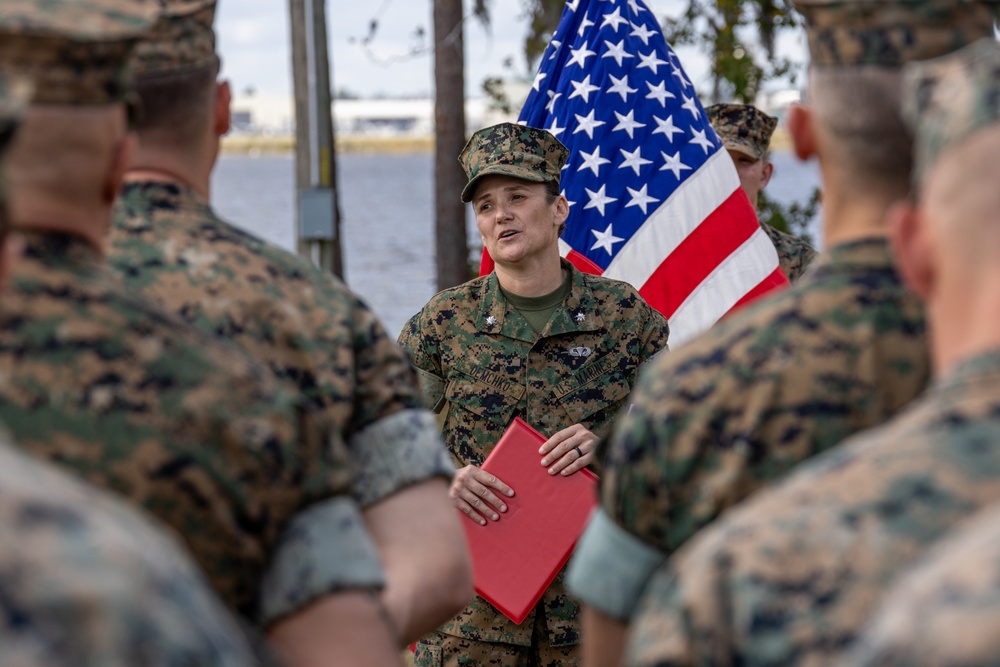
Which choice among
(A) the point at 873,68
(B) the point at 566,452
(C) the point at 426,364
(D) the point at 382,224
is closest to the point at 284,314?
(A) the point at 873,68

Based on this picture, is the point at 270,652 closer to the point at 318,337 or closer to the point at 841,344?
the point at 318,337

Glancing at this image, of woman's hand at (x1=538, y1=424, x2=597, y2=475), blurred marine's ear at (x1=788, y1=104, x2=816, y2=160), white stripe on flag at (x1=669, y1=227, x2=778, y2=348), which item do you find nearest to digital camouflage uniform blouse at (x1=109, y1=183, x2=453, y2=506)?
blurred marine's ear at (x1=788, y1=104, x2=816, y2=160)

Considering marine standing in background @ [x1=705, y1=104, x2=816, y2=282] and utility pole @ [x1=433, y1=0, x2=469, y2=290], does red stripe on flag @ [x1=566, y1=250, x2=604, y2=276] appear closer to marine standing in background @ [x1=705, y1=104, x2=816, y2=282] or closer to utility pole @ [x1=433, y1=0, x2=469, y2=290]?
marine standing in background @ [x1=705, y1=104, x2=816, y2=282]

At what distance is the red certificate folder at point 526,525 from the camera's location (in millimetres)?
4758

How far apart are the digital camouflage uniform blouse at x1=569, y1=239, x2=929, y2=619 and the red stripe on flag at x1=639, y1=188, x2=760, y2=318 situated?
166 inches

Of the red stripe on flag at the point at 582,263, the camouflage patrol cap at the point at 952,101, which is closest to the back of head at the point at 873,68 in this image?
the camouflage patrol cap at the point at 952,101

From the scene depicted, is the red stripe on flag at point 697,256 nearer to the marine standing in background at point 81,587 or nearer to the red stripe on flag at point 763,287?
the red stripe on flag at point 763,287

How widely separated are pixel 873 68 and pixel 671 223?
435cm

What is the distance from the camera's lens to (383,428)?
106 inches

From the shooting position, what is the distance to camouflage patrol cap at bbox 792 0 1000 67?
2.48 meters

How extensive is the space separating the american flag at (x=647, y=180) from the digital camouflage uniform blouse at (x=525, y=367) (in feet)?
3.60

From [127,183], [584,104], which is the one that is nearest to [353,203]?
[584,104]

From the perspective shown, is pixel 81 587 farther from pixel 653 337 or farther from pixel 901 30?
pixel 653 337

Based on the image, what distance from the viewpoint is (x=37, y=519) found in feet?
4.19
